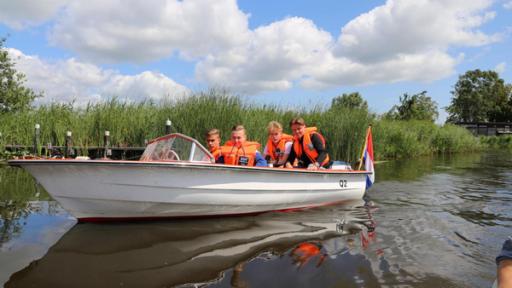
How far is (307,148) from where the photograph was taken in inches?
296

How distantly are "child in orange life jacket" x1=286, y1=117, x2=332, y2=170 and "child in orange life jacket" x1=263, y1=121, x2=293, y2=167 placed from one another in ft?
0.65

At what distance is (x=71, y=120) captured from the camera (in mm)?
11852

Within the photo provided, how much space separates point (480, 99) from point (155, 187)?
7824cm

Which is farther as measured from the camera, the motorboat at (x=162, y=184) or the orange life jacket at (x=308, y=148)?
the orange life jacket at (x=308, y=148)

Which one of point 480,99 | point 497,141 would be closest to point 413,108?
point 497,141

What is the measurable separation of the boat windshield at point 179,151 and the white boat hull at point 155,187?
27cm

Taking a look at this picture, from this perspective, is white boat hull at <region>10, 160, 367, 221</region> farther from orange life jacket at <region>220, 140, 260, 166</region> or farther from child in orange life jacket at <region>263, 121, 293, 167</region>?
child in orange life jacket at <region>263, 121, 293, 167</region>

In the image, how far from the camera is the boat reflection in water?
371 cm

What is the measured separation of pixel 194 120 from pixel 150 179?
5630 mm

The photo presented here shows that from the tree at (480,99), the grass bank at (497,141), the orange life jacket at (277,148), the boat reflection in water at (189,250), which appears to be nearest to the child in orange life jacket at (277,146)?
the orange life jacket at (277,148)

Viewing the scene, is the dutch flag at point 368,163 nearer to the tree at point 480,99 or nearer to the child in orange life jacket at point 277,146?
the child in orange life jacket at point 277,146

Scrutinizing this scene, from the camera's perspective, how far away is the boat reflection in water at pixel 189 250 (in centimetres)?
371

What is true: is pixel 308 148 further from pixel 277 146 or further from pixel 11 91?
pixel 11 91

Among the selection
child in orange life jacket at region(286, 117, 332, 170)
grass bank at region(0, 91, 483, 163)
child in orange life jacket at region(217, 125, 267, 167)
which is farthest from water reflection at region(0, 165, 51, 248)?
child in orange life jacket at region(286, 117, 332, 170)
